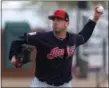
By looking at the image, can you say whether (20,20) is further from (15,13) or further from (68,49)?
(68,49)

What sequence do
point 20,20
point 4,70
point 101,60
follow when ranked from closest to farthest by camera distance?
1. point 4,70
2. point 20,20
3. point 101,60

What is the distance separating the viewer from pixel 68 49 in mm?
6121

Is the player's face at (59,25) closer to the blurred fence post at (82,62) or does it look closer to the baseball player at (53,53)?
the baseball player at (53,53)

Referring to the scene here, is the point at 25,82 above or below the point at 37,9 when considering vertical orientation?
below

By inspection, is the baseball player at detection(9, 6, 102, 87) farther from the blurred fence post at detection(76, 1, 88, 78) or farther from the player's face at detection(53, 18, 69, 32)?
the blurred fence post at detection(76, 1, 88, 78)

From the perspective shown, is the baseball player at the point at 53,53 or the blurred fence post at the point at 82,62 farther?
the blurred fence post at the point at 82,62

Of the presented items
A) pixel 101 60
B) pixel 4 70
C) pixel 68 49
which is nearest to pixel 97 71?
pixel 101 60

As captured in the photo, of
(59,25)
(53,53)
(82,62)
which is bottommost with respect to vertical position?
(82,62)

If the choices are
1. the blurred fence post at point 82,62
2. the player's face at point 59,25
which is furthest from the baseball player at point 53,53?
the blurred fence post at point 82,62

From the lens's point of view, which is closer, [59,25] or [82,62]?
[59,25]

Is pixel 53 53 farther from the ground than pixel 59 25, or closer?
closer

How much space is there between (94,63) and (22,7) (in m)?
2.98

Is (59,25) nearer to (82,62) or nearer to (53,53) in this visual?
(53,53)

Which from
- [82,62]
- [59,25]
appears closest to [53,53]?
[59,25]
